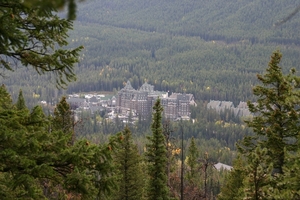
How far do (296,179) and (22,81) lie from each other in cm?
15251

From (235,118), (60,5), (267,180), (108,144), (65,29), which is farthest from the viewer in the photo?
(235,118)

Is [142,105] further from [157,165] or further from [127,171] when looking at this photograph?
[157,165]

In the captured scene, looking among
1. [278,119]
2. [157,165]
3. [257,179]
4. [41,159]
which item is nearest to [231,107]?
[157,165]

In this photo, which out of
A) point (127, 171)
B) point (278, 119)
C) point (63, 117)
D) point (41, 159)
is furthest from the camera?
point (127, 171)

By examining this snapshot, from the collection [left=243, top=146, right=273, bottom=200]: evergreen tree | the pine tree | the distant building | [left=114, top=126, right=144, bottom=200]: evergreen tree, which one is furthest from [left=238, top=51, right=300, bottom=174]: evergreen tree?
the distant building

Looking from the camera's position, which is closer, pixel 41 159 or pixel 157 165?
pixel 41 159

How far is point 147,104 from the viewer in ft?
360

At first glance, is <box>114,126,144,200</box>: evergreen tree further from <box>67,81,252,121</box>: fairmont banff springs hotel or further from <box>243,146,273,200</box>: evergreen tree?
<box>67,81,252,121</box>: fairmont banff springs hotel

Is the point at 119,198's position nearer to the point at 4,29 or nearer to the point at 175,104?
the point at 4,29

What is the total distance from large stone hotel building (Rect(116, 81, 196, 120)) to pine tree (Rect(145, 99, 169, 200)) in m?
88.0

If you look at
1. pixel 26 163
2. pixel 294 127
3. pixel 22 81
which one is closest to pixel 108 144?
pixel 26 163

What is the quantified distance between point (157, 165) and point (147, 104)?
9511 centimetres

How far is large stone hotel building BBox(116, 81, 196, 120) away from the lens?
106387 millimetres

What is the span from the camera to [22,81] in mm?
150000
